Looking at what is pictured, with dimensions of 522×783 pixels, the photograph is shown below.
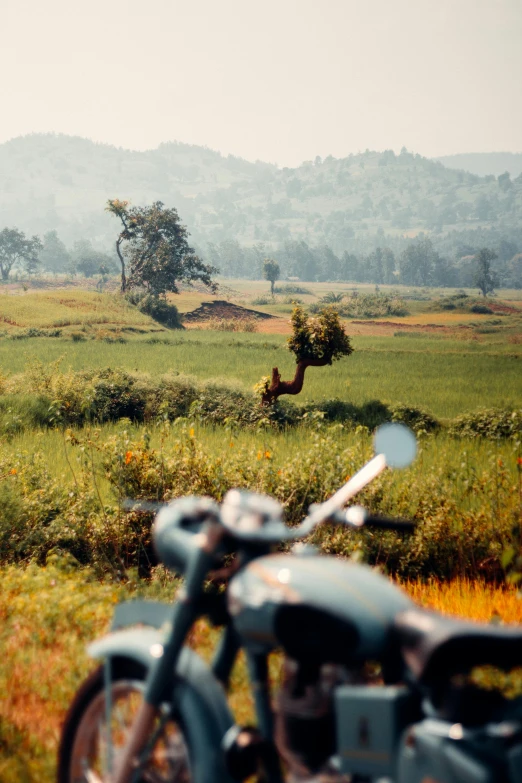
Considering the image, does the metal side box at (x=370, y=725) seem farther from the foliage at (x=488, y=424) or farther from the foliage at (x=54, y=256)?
the foliage at (x=54, y=256)

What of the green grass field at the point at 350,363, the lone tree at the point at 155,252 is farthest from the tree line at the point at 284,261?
the green grass field at the point at 350,363

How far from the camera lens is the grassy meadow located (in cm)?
366

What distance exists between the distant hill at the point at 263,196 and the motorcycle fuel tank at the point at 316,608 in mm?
14470

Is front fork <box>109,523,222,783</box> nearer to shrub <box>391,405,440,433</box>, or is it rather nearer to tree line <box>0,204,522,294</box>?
shrub <box>391,405,440,433</box>

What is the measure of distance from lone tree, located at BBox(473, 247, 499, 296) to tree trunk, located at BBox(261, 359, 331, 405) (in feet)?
11.4

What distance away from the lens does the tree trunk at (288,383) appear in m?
10.9

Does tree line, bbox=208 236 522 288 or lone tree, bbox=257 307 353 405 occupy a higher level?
tree line, bbox=208 236 522 288

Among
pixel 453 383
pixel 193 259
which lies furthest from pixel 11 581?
pixel 193 259

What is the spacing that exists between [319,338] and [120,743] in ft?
30.9

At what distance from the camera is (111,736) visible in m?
1.71

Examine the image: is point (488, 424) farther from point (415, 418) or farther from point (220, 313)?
point (220, 313)

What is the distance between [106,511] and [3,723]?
3.55m

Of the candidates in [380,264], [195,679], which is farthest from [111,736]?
[380,264]

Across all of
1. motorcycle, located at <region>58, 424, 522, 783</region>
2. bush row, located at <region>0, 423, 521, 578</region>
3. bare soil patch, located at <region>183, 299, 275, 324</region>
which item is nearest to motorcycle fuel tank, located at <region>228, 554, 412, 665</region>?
motorcycle, located at <region>58, 424, 522, 783</region>
